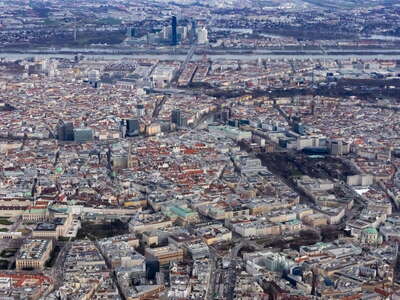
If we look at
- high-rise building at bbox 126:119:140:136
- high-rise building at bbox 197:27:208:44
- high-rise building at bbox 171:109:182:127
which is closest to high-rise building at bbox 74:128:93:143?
high-rise building at bbox 126:119:140:136

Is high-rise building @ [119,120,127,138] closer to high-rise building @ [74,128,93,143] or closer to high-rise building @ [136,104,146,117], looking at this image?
high-rise building @ [74,128,93,143]

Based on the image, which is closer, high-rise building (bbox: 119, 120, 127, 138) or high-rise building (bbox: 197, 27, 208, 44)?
high-rise building (bbox: 119, 120, 127, 138)

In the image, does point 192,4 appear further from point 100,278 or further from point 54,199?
point 100,278

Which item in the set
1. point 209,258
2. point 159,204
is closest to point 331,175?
point 159,204

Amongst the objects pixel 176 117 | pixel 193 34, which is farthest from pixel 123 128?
pixel 193 34

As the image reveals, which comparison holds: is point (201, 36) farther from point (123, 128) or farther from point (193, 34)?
point (123, 128)

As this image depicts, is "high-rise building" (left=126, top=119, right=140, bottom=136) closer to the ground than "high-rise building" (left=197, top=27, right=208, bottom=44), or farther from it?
closer to the ground

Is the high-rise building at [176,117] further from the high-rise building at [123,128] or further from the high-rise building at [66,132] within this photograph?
the high-rise building at [66,132]
